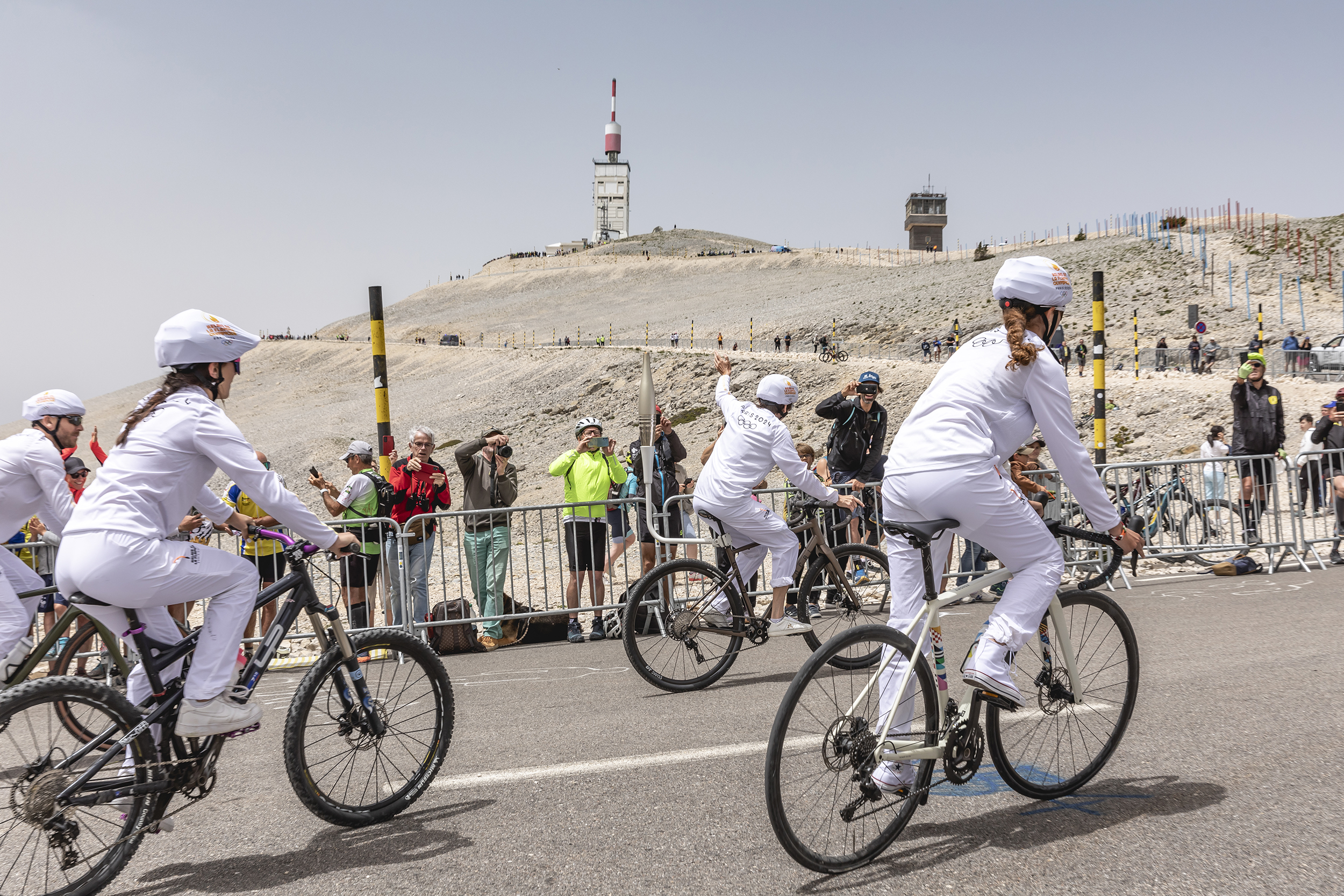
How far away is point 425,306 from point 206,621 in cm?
12727

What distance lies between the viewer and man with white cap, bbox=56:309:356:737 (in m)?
3.54

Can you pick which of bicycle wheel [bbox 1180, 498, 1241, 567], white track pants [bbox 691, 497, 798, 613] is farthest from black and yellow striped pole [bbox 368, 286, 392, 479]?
bicycle wheel [bbox 1180, 498, 1241, 567]

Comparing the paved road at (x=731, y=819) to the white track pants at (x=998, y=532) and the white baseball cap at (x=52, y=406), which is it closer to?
the white track pants at (x=998, y=532)

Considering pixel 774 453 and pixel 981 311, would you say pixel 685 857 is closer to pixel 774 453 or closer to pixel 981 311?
pixel 774 453

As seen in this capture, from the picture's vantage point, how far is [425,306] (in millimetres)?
126062

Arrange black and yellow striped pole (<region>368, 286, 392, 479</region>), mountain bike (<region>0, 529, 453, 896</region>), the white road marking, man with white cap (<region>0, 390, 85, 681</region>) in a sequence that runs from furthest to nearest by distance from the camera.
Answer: black and yellow striped pole (<region>368, 286, 392, 479</region>) < man with white cap (<region>0, 390, 85, 681</region>) < the white road marking < mountain bike (<region>0, 529, 453, 896</region>)

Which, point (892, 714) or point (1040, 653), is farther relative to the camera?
point (1040, 653)

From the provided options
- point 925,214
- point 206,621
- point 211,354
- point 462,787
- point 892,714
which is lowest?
point 462,787

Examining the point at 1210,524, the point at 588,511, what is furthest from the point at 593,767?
the point at 1210,524

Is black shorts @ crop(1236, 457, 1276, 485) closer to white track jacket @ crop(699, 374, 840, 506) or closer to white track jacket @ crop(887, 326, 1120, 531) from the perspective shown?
white track jacket @ crop(699, 374, 840, 506)

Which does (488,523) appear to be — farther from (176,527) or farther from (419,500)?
(176,527)

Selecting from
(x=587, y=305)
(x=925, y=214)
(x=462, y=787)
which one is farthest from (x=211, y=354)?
(x=925, y=214)

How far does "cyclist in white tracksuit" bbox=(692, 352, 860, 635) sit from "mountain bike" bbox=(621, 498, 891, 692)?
77 millimetres

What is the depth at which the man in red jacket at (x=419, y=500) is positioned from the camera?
30.1 feet
